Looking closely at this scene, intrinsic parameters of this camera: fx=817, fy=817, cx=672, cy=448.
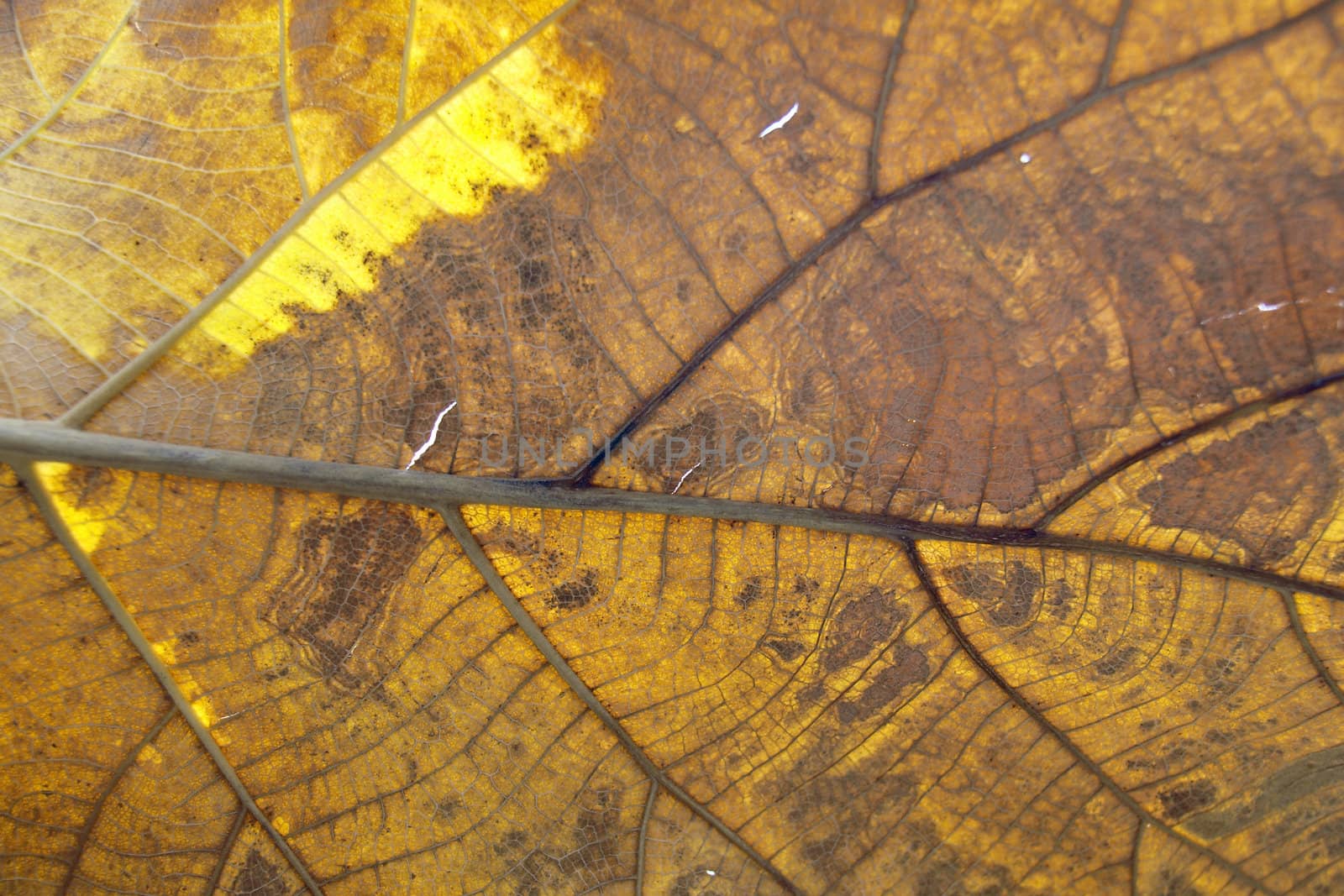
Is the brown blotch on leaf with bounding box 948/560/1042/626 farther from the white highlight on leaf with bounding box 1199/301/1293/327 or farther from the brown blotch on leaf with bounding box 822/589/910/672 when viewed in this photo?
the white highlight on leaf with bounding box 1199/301/1293/327

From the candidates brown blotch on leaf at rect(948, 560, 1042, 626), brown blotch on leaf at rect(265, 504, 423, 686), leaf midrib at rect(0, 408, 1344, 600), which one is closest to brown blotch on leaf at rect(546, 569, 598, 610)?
leaf midrib at rect(0, 408, 1344, 600)

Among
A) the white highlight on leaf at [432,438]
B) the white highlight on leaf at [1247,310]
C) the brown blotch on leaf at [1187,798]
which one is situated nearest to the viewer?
the white highlight on leaf at [1247,310]

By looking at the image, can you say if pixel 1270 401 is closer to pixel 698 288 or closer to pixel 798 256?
pixel 798 256

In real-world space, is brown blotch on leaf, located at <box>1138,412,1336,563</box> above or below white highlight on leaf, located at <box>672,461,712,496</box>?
below

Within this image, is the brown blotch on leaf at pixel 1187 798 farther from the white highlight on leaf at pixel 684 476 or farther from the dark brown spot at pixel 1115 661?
the white highlight on leaf at pixel 684 476

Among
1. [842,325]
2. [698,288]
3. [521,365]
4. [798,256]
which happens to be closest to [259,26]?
[521,365]

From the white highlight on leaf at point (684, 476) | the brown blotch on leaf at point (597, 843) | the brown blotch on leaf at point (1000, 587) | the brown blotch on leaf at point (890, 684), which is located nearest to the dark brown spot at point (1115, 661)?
the brown blotch on leaf at point (1000, 587)

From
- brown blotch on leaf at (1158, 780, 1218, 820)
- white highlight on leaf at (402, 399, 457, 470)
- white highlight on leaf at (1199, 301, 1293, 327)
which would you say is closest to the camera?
white highlight on leaf at (1199, 301, 1293, 327)
